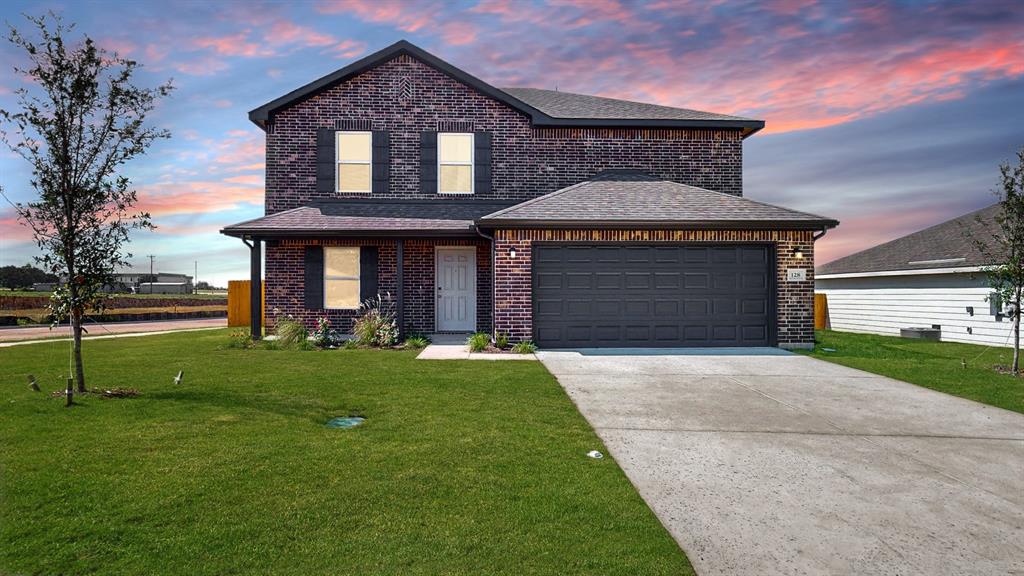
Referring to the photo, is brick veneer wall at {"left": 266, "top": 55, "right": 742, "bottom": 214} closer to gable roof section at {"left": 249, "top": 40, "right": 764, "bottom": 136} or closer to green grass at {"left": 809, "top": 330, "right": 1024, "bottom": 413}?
gable roof section at {"left": 249, "top": 40, "right": 764, "bottom": 136}

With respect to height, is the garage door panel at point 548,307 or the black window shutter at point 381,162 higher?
the black window shutter at point 381,162

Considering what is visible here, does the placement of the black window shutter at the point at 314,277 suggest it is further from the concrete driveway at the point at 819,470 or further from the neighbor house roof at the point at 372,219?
the concrete driveway at the point at 819,470

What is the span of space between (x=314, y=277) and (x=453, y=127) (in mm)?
5628

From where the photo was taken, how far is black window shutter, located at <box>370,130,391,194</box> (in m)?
15.0

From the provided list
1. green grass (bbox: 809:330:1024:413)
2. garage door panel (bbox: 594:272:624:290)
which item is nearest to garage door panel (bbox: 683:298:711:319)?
garage door panel (bbox: 594:272:624:290)

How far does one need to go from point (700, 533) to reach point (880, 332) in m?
19.0

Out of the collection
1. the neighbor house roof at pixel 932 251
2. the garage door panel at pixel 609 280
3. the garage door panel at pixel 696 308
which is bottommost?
the garage door panel at pixel 696 308

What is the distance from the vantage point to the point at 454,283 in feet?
48.5

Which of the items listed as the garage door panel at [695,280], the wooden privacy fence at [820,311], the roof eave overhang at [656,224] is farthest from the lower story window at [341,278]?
the wooden privacy fence at [820,311]

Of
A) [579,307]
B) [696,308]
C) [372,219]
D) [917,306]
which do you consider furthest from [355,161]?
[917,306]

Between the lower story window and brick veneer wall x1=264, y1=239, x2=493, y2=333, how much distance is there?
226mm

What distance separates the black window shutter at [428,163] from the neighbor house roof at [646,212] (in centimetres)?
337

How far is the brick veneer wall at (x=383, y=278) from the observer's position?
14.4 meters

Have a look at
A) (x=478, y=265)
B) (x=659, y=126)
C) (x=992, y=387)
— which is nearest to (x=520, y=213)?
(x=478, y=265)
